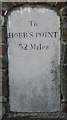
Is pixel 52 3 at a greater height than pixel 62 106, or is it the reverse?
pixel 52 3

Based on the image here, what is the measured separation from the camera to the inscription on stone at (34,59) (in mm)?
2199

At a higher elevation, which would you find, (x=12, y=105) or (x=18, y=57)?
(x=18, y=57)

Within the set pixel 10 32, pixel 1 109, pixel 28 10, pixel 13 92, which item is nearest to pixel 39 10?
pixel 28 10

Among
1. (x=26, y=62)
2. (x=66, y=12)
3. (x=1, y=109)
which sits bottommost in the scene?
(x=1, y=109)

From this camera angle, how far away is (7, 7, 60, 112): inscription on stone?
2199 mm

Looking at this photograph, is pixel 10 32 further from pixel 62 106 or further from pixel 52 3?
pixel 62 106

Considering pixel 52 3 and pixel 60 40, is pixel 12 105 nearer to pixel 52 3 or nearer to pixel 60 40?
pixel 60 40

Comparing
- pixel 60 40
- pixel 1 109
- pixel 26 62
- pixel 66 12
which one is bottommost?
pixel 1 109

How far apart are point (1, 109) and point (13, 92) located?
0.16 meters

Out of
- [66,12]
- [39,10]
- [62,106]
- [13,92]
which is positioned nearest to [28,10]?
[39,10]

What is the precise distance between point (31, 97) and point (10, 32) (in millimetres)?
522

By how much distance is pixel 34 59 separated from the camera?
2.23m

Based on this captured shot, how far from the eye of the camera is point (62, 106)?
2.28 m

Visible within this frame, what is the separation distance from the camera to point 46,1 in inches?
85.9
